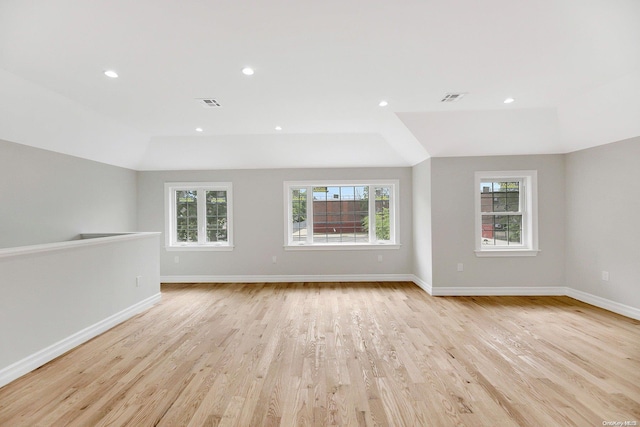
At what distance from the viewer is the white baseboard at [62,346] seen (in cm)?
235

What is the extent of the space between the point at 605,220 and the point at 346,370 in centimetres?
412

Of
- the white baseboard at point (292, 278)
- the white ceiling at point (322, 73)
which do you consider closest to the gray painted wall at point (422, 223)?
the white ceiling at point (322, 73)

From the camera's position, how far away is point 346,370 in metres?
2.46

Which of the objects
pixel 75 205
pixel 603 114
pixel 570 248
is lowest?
pixel 570 248

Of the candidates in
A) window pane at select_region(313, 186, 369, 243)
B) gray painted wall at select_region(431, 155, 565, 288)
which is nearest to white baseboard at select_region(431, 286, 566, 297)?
gray painted wall at select_region(431, 155, 565, 288)

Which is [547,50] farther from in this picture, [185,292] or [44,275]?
[185,292]

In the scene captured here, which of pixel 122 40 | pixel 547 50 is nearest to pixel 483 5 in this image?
pixel 547 50

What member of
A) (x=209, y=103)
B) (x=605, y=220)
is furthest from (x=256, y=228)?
(x=605, y=220)

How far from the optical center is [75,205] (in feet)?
13.8

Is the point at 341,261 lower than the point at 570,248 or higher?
lower

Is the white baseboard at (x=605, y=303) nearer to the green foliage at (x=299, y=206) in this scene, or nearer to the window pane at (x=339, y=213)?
the window pane at (x=339, y=213)

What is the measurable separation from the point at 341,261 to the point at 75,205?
14.1 ft

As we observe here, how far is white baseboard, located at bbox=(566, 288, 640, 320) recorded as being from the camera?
3590 millimetres

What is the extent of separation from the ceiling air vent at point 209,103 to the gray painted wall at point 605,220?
5.08m
